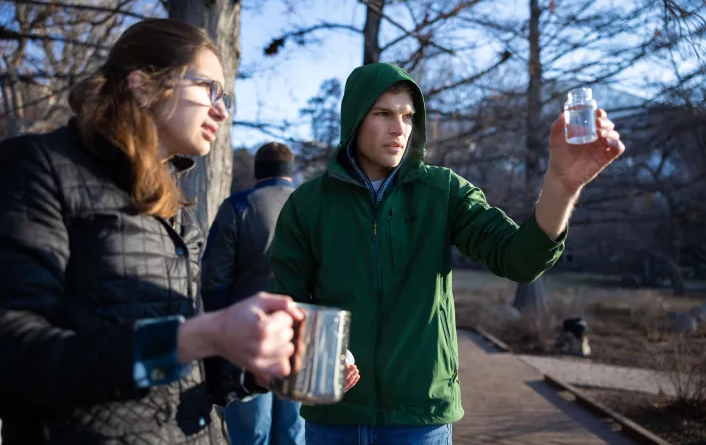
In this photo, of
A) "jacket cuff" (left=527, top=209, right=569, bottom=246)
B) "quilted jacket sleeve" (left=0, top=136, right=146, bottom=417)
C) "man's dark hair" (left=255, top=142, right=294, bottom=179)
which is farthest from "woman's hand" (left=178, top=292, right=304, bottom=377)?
"man's dark hair" (left=255, top=142, right=294, bottom=179)

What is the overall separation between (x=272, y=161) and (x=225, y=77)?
719 millimetres

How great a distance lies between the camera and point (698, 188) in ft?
59.1

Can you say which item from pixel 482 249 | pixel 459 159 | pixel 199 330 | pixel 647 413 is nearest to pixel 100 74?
pixel 199 330

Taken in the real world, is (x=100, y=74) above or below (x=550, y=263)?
above

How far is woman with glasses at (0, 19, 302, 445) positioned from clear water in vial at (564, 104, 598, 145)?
941 millimetres

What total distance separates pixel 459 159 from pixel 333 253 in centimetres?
1260

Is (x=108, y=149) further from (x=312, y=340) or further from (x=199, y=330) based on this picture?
(x=312, y=340)

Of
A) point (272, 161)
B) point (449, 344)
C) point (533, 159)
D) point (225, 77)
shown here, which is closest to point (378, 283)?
point (449, 344)

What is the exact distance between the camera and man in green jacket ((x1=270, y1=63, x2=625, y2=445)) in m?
2.04

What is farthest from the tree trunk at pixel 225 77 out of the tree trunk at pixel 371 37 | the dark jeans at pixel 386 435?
the tree trunk at pixel 371 37

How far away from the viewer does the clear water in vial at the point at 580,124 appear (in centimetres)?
166

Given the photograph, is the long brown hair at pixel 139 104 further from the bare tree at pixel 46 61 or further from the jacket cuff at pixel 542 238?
the bare tree at pixel 46 61

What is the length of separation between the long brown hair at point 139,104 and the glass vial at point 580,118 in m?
1.01

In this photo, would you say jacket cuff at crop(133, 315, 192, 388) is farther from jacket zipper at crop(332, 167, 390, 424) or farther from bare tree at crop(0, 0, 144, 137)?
bare tree at crop(0, 0, 144, 137)
